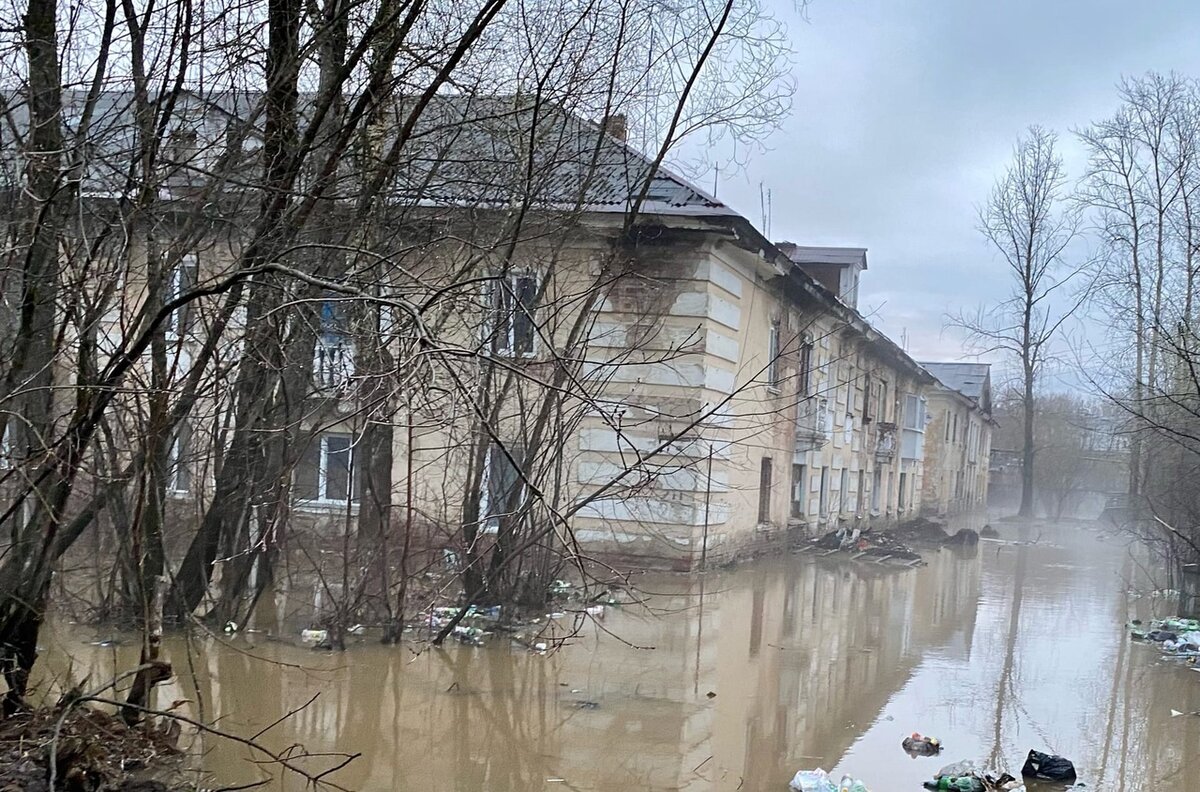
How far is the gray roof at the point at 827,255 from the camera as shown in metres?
28.5

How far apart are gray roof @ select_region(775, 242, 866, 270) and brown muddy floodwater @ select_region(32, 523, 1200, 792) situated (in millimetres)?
15482

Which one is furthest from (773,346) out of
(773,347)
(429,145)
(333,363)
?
(333,363)

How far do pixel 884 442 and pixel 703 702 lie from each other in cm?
2487

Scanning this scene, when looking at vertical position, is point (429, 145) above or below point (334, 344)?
above

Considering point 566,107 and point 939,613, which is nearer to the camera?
point 566,107

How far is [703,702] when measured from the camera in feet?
29.1

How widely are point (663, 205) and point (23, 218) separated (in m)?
10.7

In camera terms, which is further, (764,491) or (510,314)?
(764,491)

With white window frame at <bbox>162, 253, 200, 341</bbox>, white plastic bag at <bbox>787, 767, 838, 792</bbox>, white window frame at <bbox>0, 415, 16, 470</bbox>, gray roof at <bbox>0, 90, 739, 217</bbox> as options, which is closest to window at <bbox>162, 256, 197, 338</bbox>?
white window frame at <bbox>162, 253, 200, 341</bbox>

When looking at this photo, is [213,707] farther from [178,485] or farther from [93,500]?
[178,485]

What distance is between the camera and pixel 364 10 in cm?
812

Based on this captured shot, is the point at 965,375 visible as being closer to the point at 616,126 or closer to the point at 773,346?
the point at 773,346

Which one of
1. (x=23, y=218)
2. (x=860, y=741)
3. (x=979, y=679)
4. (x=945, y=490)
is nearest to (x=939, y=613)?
(x=979, y=679)

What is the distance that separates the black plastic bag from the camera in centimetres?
710
